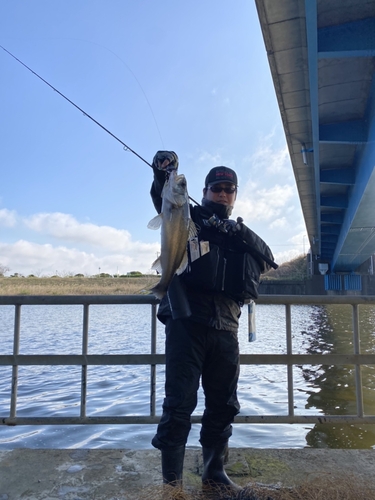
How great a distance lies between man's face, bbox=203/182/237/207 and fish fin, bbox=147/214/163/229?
2.18 ft

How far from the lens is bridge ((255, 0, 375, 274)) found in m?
6.42

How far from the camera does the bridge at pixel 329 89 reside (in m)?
6.42

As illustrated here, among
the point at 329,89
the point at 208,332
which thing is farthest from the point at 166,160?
the point at 329,89

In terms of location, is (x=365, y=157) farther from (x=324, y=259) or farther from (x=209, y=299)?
(x=324, y=259)

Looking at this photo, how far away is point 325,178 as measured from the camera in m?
12.9

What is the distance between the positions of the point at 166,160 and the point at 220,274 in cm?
96

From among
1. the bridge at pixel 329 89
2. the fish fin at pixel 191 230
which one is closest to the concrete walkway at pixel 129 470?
the fish fin at pixel 191 230

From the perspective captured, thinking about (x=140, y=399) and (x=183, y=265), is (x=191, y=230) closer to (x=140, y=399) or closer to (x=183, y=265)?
(x=183, y=265)

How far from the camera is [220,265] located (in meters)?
2.99

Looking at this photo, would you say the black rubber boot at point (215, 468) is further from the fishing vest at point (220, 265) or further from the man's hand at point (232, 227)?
the man's hand at point (232, 227)

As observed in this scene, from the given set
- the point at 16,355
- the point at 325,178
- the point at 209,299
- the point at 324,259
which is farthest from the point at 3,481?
the point at 324,259

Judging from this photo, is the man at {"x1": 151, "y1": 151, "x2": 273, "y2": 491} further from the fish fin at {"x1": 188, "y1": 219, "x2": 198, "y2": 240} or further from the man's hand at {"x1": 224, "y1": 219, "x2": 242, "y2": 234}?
the fish fin at {"x1": 188, "y1": 219, "x2": 198, "y2": 240}

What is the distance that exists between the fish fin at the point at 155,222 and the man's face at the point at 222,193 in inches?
26.2

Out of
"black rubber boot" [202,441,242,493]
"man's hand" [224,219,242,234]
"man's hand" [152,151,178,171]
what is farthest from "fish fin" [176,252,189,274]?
"black rubber boot" [202,441,242,493]
